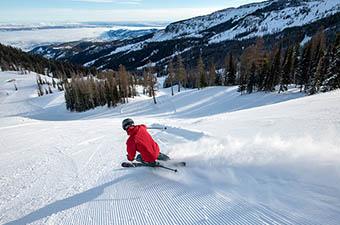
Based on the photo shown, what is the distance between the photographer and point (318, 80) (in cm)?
3853

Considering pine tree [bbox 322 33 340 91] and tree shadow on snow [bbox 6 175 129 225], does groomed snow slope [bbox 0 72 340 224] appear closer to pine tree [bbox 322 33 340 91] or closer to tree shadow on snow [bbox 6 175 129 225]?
tree shadow on snow [bbox 6 175 129 225]

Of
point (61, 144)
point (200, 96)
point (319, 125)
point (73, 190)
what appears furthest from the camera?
point (200, 96)

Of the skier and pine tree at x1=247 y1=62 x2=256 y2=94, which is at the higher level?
the skier

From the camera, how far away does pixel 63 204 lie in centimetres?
711

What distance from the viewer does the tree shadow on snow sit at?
21.5ft

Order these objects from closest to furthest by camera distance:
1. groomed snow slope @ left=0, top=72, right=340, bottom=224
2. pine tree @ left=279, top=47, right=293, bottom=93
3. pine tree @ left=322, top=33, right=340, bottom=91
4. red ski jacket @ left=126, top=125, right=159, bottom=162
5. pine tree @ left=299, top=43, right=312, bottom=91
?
groomed snow slope @ left=0, top=72, right=340, bottom=224 < red ski jacket @ left=126, top=125, right=159, bottom=162 < pine tree @ left=322, top=33, right=340, bottom=91 < pine tree @ left=299, top=43, right=312, bottom=91 < pine tree @ left=279, top=47, right=293, bottom=93

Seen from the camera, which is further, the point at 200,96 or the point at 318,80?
the point at 200,96

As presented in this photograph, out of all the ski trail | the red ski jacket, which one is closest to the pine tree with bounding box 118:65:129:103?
the ski trail

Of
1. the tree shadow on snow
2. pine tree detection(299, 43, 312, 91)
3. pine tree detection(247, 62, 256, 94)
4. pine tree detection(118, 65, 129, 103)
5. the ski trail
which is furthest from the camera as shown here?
pine tree detection(118, 65, 129, 103)

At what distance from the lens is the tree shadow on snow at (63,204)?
6.55m

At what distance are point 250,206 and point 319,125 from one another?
6.85 metres

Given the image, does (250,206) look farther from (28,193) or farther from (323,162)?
(28,193)

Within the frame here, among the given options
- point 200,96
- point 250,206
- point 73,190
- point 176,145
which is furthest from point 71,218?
point 200,96

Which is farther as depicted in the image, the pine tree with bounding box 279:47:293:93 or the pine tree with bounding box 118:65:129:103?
the pine tree with bounding box 118:65:129:103
